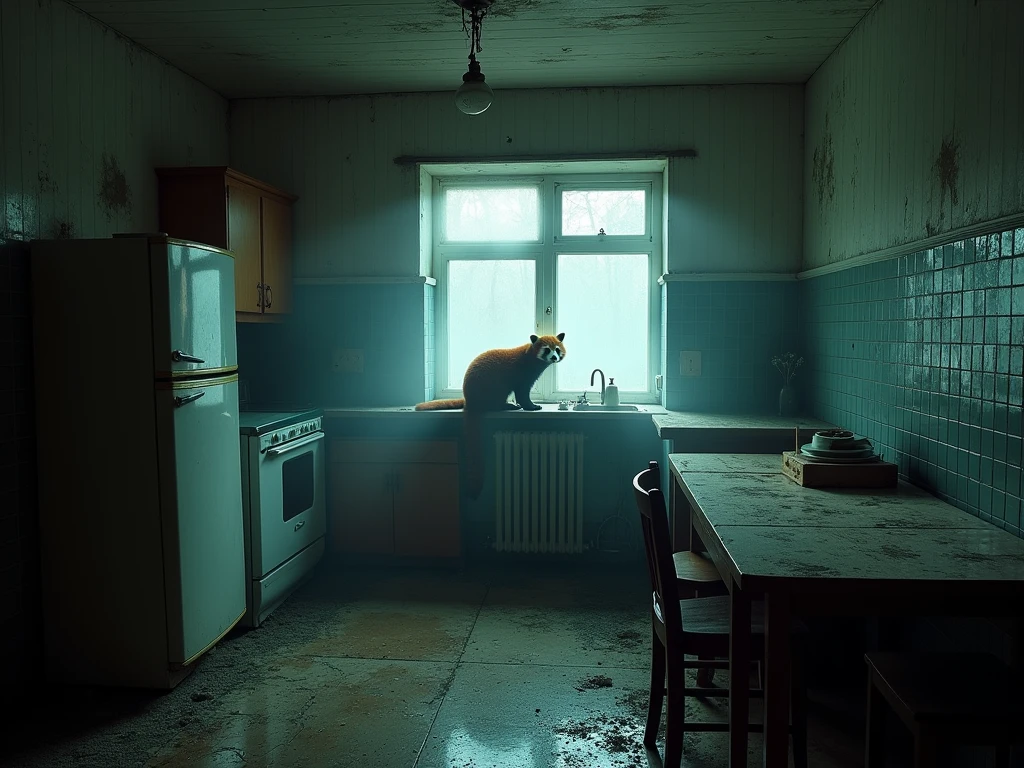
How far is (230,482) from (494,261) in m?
2.16

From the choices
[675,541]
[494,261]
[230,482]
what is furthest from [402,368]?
[675,541]

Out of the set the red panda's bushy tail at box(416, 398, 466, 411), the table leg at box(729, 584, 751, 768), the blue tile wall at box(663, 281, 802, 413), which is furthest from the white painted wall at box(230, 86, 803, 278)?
the table leg at box(729, 584, 751, 768)

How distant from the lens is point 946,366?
2.41 m

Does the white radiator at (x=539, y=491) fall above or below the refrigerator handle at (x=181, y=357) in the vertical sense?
below

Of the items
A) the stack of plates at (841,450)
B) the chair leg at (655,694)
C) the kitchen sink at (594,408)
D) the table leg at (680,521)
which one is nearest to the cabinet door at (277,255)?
the kitchen sink at (594,408)

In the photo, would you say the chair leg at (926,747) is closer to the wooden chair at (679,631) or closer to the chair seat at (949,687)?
the chair seat at (949,687)

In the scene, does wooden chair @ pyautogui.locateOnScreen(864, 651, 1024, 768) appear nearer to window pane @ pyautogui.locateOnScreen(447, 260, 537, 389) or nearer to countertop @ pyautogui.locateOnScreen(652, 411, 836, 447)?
countertop @ pyautogui.locateOnScreen(652, 411, 836, 447)

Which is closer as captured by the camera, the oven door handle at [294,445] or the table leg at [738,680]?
the table leg at [738,680]

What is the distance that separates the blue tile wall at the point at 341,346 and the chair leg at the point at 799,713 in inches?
108

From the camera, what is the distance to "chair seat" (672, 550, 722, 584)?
8.08 feet

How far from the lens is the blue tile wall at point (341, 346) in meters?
4.41

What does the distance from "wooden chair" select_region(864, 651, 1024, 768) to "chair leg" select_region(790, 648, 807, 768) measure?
42 centimetres

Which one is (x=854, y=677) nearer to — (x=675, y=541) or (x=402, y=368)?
(x=675, y=541)

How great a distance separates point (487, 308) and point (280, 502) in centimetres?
173
